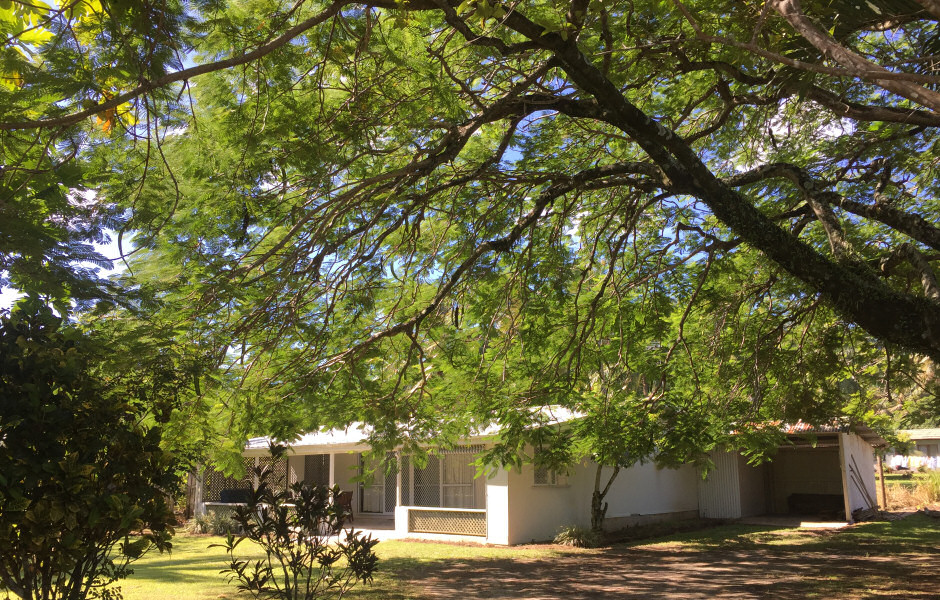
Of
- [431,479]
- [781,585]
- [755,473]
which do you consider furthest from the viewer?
[755,473]

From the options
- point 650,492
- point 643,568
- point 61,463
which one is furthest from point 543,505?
point 61,463

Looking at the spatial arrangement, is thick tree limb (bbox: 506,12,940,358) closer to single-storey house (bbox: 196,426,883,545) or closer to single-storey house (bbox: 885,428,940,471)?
single-storey house (bbox: 196,426,883,545)

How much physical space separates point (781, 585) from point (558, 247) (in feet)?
25.6

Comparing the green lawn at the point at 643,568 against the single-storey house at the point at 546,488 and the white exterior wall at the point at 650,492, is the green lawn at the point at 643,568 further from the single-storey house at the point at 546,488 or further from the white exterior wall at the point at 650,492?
the white exterior wall at the point at 650,492

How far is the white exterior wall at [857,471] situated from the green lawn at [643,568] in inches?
123

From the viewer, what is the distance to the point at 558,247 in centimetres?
1016

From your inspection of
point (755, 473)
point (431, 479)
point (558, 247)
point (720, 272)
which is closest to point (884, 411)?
point (755, 473)

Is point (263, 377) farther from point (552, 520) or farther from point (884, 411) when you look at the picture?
point (884, 411)

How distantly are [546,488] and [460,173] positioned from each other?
13.5 metres

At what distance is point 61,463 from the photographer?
537 centimetres

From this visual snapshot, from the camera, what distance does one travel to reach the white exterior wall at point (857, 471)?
24797 millimetres

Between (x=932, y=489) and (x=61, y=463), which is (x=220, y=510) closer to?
(x=61, y=463)

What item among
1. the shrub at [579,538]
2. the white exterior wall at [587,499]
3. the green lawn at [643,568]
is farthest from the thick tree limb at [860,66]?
the shrub at [579,538]

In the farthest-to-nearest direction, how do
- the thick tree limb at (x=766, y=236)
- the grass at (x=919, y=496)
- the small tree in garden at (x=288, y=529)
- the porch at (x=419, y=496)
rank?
the grass at (x=919, y=496) < the porch at (x=419, y=496) < the small tree in garden at (x=288, y=529) < the thick tree limb at (x=766, y=236)
